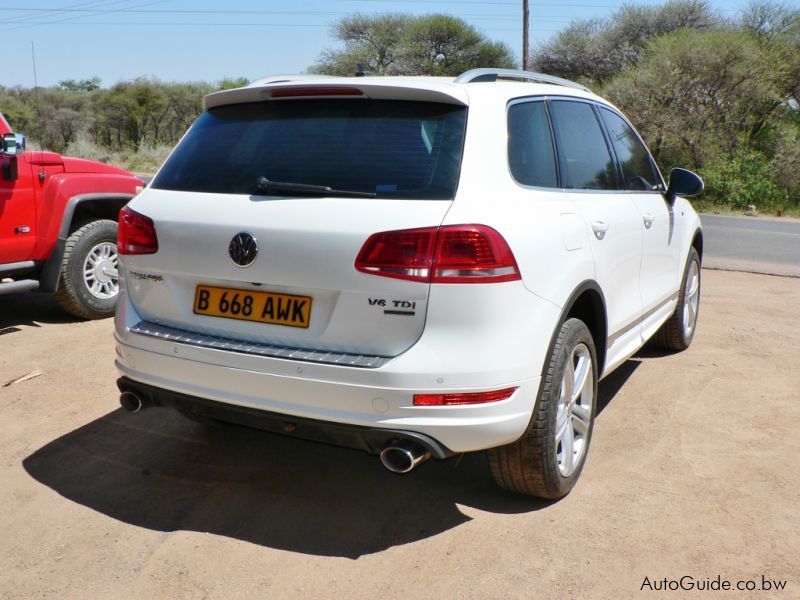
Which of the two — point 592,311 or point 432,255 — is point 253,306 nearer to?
point 432,255

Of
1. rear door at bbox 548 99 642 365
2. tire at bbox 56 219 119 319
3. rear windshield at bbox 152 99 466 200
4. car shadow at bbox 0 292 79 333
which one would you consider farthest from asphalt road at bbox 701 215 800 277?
rear windshield at bbox 152 99 466 200

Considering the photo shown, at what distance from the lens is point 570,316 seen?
12.0 ft

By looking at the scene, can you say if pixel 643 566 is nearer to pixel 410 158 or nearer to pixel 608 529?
pixel 608 529

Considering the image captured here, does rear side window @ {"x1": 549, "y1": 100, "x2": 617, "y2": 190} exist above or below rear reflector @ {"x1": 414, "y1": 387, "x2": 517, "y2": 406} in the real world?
above

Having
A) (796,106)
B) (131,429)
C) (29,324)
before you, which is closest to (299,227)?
(131,429)

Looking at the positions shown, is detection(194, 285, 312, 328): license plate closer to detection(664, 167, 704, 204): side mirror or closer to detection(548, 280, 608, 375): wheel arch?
detection(548, 280, 608, 375): wheel arch

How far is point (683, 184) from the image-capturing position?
516 cm

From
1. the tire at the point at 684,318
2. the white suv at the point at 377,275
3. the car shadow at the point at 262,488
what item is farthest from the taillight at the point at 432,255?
the tire at the point at 684,318

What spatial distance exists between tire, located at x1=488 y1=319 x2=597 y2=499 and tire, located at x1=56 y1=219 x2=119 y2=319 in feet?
14.3

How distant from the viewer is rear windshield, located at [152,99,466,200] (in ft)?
10.1

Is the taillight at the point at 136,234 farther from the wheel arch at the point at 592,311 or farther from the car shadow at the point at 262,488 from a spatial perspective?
the wheel arch at the point at 592,311

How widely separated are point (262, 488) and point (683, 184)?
3176 mm

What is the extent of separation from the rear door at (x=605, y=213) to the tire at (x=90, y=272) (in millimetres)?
4150

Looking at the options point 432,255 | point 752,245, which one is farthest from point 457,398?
point 752,245
